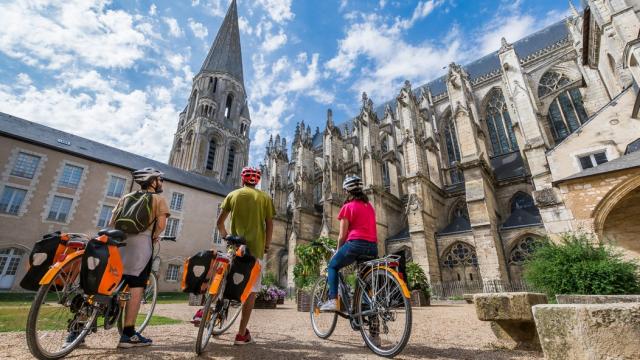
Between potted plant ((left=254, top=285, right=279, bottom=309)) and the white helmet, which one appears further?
potted plant ((left=254, top=285, right=279, bottom=309))

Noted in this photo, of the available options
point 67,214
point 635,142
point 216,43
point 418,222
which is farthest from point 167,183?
point 216,43

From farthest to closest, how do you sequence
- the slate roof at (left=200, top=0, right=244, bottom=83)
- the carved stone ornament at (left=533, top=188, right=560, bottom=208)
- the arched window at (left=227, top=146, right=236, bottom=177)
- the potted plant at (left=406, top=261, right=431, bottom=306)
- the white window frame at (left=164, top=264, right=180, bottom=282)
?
the slate roof at (left=200, top=0, right=244, bottom=83) < the arched window at (left=227, top=146, right=236, bottom=177) < the white window frame at (left=164, top=264, right=180, bottom=282) < the potted plant at (left=406, top=261, right=431, bottom=306) < the carved stone ornament at (left=533, top=188, right=560, bottom=208)

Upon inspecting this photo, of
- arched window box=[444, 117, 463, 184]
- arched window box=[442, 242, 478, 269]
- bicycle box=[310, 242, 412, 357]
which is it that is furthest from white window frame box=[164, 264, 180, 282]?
arched window box=[444, 117, 463, 184]

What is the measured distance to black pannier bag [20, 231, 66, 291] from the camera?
7.64ft

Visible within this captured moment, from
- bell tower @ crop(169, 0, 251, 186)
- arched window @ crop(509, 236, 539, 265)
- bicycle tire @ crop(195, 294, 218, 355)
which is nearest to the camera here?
bicycle tire @ crop(195, 294, 218, 355)

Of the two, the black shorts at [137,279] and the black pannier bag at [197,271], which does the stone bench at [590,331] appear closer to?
the black pannier bag at [197,271]

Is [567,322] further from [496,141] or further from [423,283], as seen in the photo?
[496,141]

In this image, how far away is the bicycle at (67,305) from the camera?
2173 mm

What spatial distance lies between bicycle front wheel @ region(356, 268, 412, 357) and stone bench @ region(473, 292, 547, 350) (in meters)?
0.76

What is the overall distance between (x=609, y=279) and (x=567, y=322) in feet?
16.0

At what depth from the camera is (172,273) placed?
1797 cm

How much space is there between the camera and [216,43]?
45.1m

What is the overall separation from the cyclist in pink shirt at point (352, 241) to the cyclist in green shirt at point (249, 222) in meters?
0.78

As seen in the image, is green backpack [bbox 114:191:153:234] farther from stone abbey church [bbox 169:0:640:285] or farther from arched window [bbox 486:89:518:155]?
arched window [bbox 486:89:518:155]
